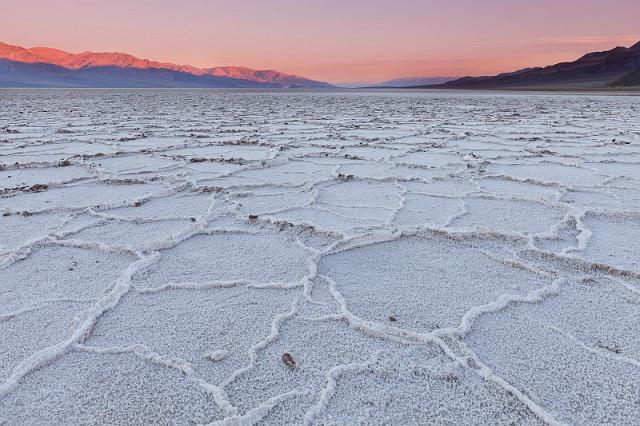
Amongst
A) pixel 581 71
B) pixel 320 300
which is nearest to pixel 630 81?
pixel 581 71

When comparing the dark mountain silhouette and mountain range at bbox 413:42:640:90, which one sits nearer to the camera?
the dark mountain silhouette

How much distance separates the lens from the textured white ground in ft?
3.77

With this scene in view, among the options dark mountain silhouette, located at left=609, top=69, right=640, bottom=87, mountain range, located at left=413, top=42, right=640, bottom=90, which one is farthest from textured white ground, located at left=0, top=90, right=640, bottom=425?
mountain range, located at left=413, top=42, right=640, bottom=90

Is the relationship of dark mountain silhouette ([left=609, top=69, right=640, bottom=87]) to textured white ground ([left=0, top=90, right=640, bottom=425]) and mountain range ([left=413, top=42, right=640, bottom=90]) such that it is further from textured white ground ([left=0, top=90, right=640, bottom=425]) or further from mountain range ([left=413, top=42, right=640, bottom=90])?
textured white ground ([left=0, top=90, right=640, bottom=425])

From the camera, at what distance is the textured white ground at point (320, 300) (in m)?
1.15

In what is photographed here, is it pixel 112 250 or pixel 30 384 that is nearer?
pixel 30 384

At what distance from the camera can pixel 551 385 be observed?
1191 mm

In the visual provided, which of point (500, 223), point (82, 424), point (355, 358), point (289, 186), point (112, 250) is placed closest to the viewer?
point (82, 424)

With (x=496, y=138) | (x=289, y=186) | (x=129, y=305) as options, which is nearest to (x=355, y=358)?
(x=129, y=305)

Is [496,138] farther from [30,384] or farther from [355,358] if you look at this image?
[30,384]

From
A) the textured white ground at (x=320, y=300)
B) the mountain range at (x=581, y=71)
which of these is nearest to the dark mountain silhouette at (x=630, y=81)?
the mountain range at (x=581, y=71)

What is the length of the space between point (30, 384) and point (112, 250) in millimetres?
907

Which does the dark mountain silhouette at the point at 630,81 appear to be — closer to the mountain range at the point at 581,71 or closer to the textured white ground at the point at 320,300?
the mountain range at the point at 581,71

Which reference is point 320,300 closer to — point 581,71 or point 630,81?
point 630,81
